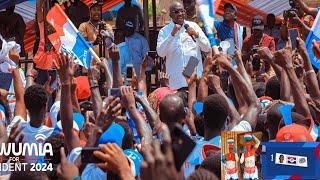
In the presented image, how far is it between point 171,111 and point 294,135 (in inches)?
41.9

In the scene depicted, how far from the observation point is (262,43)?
42.3ft

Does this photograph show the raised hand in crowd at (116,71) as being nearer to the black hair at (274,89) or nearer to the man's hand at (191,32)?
the black hair at (274,89)

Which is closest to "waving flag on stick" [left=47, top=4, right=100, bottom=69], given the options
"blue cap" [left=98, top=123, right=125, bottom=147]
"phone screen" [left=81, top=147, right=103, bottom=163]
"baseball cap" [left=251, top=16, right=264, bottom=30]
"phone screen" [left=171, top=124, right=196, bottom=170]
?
"blue cap" [left=98, top=123, right=125, bottom=147]

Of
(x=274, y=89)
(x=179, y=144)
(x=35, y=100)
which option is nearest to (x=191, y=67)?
(x=274, y=89)

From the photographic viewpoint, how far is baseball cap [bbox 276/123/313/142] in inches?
216

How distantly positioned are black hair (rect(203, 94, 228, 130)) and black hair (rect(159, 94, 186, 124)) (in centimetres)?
19

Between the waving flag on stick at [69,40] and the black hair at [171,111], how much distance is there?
3229 millimetres

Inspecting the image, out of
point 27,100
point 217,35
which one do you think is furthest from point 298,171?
point 217,35

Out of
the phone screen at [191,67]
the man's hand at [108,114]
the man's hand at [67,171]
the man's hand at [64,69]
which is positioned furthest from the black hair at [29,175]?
the phone screen at [191,67]

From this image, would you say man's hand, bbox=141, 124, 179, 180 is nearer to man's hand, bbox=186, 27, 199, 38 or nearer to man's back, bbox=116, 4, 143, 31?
man's hand, bbox=186, 27, 199, 38

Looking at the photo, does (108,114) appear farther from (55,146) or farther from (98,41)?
(98,41)

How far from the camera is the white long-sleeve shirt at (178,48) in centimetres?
1110

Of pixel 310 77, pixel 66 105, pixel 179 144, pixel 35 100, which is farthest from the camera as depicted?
pixel 310 77

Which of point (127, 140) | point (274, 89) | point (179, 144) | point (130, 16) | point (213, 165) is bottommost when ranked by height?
point (213, 165)
